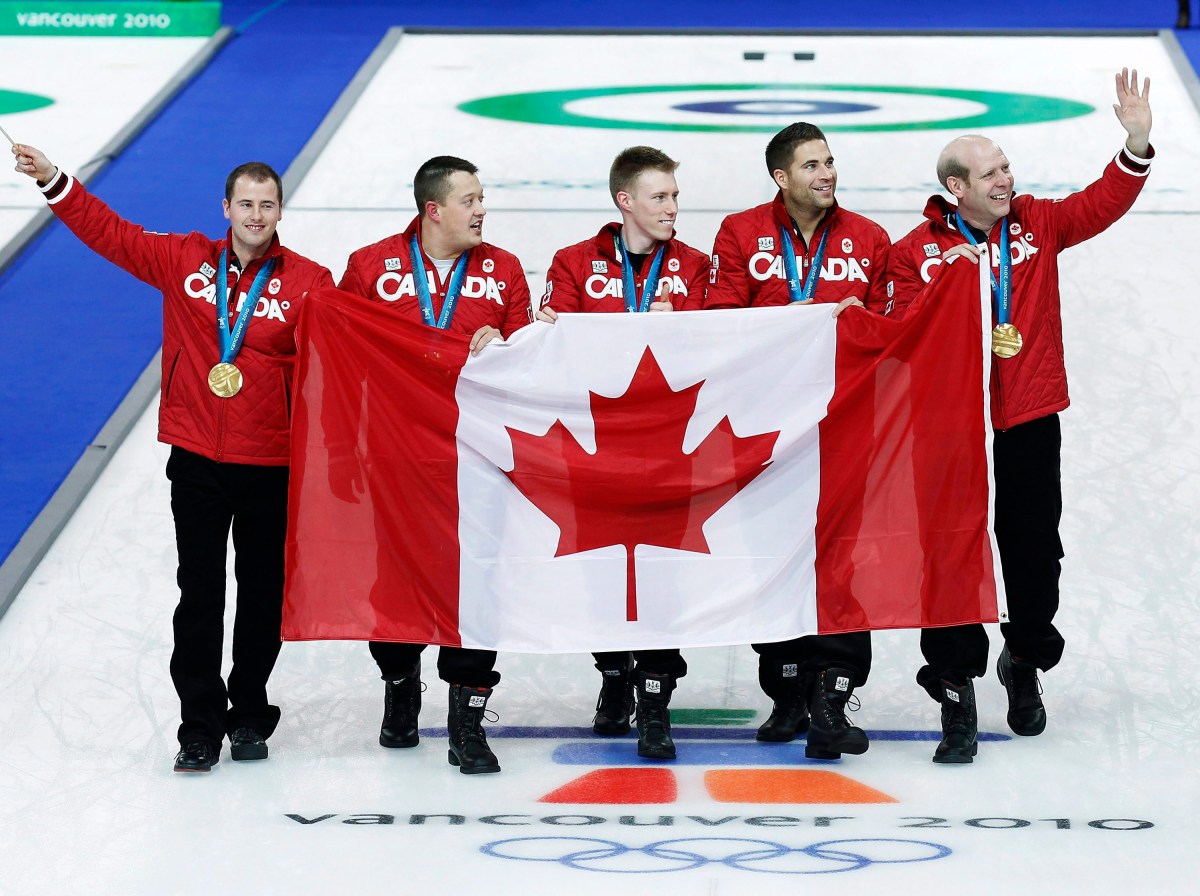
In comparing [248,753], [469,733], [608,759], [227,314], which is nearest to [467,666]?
[469,733]

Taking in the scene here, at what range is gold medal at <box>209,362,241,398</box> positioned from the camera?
15.0 feet

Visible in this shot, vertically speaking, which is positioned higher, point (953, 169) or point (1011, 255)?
point (953, 169)

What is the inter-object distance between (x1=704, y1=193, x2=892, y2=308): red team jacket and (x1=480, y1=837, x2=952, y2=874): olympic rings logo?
1441 mm

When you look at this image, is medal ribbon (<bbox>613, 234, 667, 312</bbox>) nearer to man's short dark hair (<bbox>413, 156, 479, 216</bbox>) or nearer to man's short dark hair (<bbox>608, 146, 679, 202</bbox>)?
man's short dark hair (<bbox>608, 146, 679, 202</bbox>)

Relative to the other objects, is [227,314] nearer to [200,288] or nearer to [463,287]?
[200,288]

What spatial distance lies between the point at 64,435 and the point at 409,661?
101 inches

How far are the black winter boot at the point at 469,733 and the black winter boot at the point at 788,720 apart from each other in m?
0.77

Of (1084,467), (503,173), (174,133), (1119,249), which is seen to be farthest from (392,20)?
(1084,467)

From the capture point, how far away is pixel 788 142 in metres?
4.67

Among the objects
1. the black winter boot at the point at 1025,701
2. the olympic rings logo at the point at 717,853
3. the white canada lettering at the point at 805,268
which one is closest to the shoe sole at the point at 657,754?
the olympic rings logo at the point at 717,853

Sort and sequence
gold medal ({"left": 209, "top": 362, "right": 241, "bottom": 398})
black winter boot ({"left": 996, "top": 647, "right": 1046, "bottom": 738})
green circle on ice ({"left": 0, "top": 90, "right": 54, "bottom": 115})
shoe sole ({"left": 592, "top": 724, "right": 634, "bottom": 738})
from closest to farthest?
gold medal ({"left": 209, "top": 362, "right": 241, "bottom": 398})
black winter boot ({"left": 996, "top": 647, "right": 1046, "bottom": 738})
shoe sole ({"left": 592, "top": 724, "right": 634, "bottom": 738})
green circle on ice ({"left": 0, "top": 90, "right": 54, "bottom": 115})

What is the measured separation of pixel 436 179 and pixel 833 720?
1.76m

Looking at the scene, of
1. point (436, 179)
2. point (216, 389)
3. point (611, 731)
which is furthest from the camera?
point (611, 731)

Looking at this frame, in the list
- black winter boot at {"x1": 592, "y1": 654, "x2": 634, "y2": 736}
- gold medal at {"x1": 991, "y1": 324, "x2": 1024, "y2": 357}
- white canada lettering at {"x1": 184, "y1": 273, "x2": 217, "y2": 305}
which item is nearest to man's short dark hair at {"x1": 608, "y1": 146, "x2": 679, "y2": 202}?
gold medal at {"x1": 991, "y1": 324, "x2": 1024, "y2": 357}
